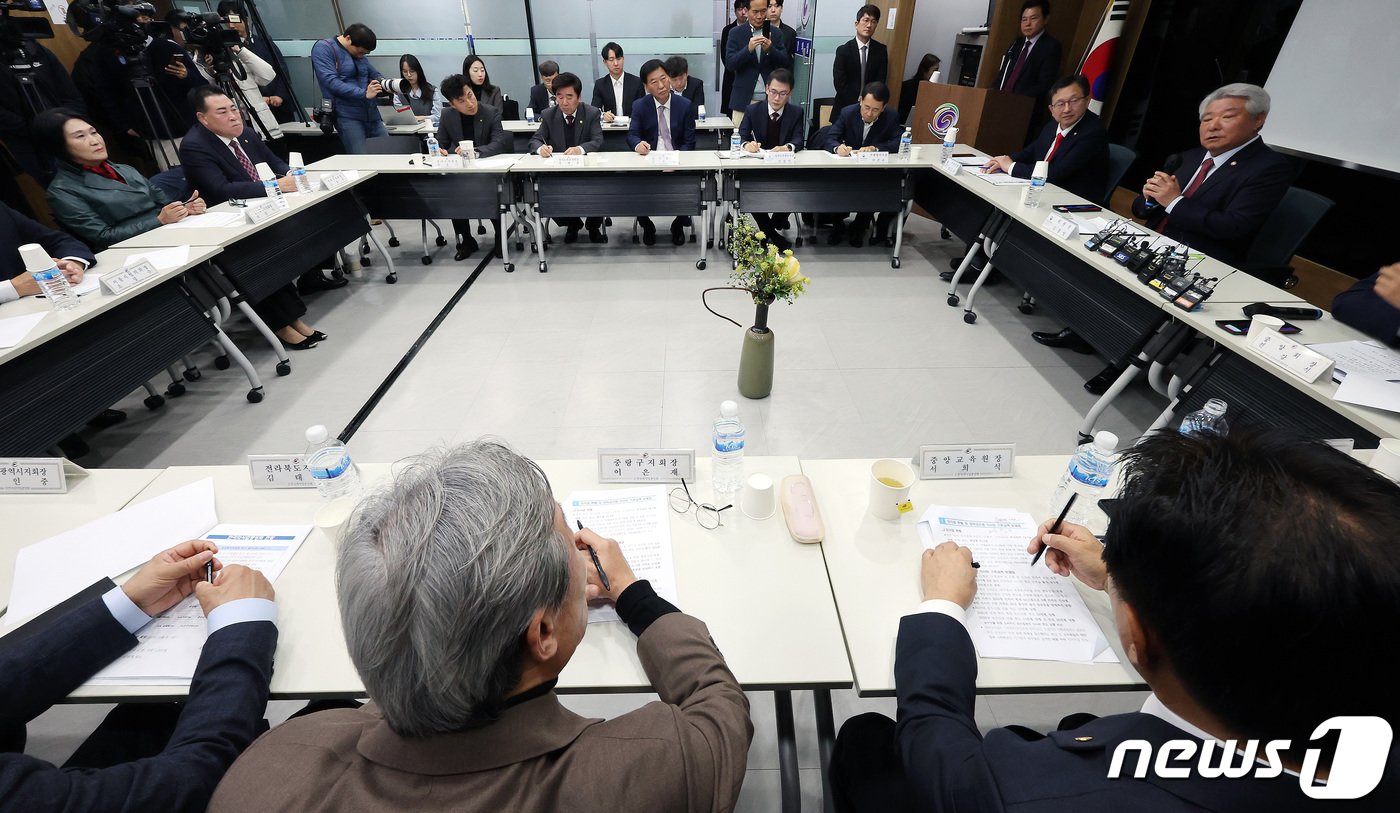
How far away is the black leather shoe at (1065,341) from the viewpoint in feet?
10.5

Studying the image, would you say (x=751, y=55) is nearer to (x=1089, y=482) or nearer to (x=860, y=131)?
(x=860, y=131)

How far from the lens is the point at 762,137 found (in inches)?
183

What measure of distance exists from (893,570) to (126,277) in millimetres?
2931

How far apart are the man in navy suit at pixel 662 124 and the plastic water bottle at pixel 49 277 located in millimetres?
3453

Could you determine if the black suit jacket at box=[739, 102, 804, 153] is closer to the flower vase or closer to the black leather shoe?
the black leather shoe

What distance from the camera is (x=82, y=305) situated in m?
2.07

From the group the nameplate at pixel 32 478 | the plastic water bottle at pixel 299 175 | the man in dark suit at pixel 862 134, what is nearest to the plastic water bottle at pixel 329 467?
the nameplate at pixel 32 478

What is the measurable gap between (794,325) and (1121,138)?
4251 millimetres

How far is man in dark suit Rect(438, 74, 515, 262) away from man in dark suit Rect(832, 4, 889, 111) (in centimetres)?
316

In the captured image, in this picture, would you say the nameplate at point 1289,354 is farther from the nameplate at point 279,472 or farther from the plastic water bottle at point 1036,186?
the nameplate at point 279,472

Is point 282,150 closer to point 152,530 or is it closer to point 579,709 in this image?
point 152,530

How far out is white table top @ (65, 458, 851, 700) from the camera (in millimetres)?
919

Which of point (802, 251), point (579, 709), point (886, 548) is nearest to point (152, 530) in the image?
point (579, 709)

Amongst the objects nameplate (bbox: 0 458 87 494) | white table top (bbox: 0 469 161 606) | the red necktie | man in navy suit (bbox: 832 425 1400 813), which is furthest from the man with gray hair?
the red necktie
